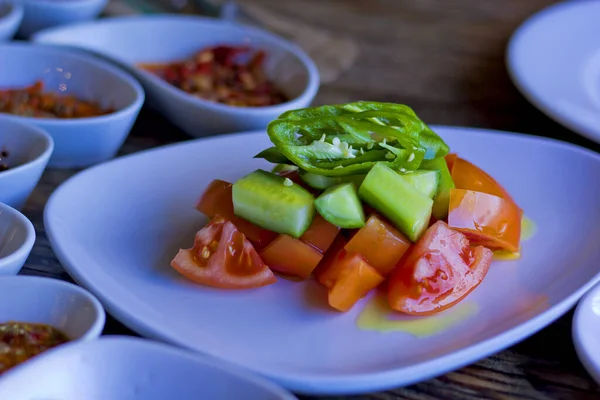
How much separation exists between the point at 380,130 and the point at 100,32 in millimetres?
1289

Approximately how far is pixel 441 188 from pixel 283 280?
1.31 feet

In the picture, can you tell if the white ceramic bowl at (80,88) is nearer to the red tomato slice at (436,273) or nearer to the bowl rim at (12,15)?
the bowl rim at (12,15)

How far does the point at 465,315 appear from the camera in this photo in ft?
4.75

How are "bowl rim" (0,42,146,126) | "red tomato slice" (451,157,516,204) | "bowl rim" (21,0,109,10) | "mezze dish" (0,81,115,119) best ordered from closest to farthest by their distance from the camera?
"red tomato slice" (451,157,516,204), "bowl rim" (0,42,146,126), "mezze dish" (0,81,115,119), "bowl rim" (21,0,109,10)

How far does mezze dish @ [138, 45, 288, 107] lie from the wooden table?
0.16m

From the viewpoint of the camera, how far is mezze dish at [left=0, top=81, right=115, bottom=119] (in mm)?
1982

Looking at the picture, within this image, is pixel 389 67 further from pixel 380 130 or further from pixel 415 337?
pixel 415 337

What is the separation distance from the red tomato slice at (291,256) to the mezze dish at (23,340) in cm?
44

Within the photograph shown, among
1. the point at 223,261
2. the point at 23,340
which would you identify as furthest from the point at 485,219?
the point at 23,340

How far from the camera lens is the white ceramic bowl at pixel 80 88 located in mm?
1849

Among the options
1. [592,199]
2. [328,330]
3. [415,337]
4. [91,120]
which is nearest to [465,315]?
[415,337]

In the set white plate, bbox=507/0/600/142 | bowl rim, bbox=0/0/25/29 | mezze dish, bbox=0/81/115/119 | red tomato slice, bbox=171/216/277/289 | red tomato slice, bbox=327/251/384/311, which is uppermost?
white plate, bbox=507/0/600/142

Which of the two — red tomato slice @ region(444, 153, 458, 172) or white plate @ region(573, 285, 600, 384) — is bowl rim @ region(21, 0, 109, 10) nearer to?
red tomato slice @ region(444, 153, 458, 172)

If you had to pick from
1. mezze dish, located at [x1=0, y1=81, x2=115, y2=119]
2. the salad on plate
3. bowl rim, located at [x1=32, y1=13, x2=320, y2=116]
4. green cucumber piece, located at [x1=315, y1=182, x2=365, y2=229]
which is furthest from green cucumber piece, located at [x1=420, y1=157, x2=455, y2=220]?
mezze dish, located at [x1=0, y1=81, x2=115, y2=119]
